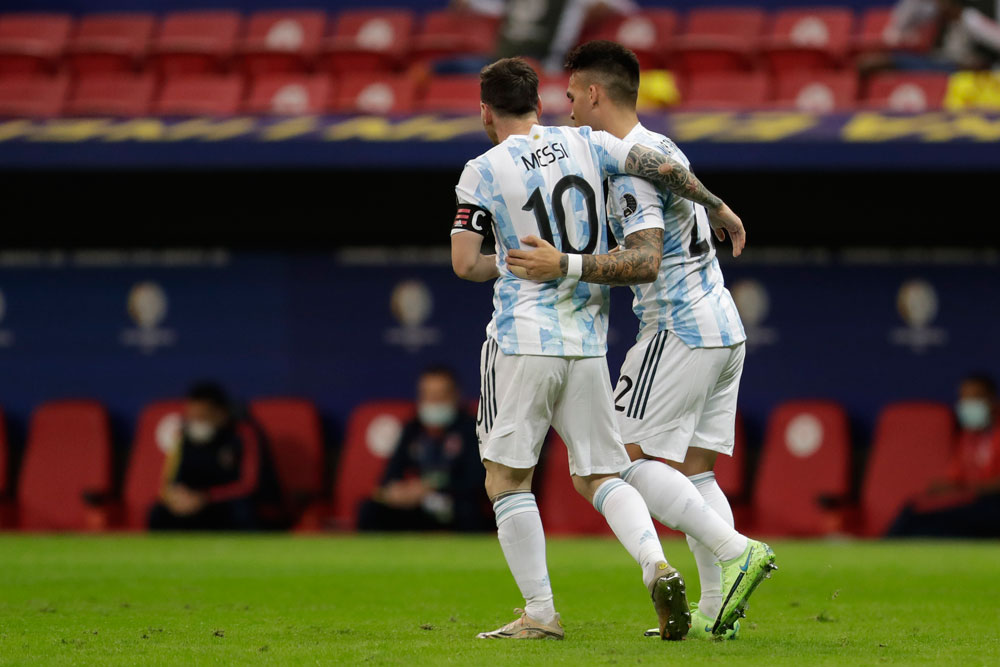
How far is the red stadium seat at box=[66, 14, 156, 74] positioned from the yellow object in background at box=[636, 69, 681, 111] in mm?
4816

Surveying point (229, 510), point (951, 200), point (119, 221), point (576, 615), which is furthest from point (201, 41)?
point (576, 615)

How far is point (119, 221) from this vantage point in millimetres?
12242

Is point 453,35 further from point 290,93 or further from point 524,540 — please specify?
point 524,540

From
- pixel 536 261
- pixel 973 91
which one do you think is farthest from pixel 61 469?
pixel 536 261

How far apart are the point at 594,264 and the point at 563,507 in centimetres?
668

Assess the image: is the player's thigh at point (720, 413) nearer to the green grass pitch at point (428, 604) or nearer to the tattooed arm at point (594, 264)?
the tattooed arm at point (594, 264)

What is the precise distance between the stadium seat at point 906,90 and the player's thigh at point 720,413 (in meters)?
6.23

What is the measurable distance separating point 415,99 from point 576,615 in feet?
22.5

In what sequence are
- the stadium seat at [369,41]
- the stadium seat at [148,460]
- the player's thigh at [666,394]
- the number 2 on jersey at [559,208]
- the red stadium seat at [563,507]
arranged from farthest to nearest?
the stadium seat at [369,41]
the stadium seat at [148,460]
the red stadium seat at [563,507]
the player's thigh at [666,394]
the number 2 on jersey at [559,208]

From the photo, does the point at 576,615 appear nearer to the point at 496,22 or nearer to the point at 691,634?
the point at 691,634

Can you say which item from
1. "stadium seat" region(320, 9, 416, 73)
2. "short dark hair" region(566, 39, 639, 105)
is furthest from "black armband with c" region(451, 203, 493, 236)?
"stadium seat" region(320, 9, 416, 73)

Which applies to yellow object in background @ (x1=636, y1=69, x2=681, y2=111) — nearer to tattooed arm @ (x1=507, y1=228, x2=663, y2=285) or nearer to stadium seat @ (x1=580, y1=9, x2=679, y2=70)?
stadium seat @ (x1=580, y1=9, x2=679, y2=70)

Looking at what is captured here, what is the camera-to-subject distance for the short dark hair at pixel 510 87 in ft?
16.1

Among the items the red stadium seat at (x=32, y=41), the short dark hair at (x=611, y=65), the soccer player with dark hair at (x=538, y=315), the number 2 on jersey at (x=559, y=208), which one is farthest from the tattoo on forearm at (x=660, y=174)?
the red stadium seat at (x=32, y=41)
